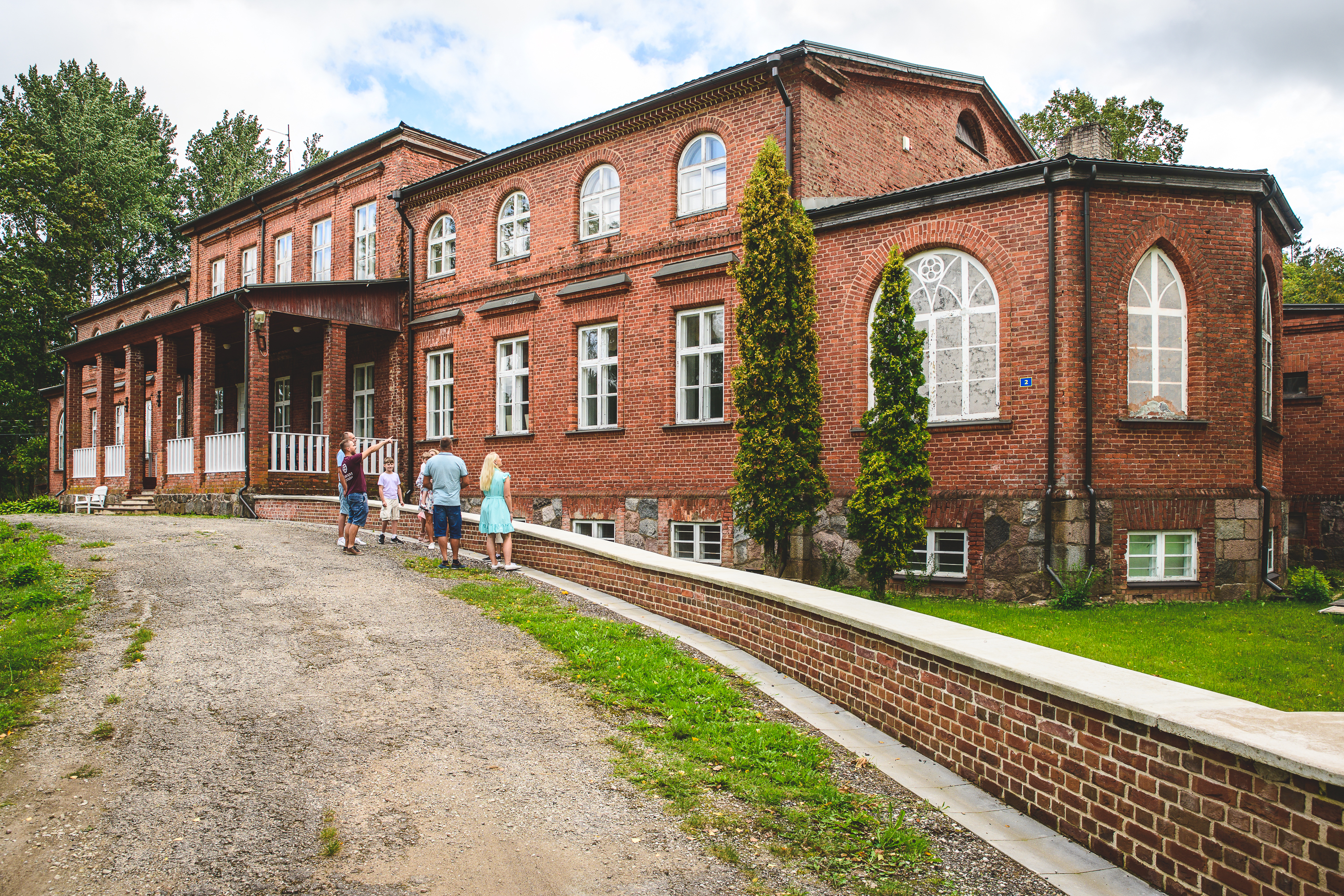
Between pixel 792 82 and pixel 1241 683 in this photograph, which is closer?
pixel 1241 683

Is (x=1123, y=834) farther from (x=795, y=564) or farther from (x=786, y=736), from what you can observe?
(x=795, y=564)

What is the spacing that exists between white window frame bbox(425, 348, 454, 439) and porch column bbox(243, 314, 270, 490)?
339cm

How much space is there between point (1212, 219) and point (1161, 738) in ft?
34.4

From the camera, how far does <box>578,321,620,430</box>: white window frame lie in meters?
16.3

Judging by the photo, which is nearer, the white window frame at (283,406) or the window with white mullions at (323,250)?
the window with white mullions at (323,250)

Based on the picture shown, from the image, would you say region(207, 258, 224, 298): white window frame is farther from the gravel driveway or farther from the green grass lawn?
the green grass lawn

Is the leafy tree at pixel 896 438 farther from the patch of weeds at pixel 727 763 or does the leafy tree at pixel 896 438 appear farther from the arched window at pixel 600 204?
the arched window at pixel 600 204

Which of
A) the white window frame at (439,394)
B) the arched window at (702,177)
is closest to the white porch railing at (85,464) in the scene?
the white window frame at (439,394)

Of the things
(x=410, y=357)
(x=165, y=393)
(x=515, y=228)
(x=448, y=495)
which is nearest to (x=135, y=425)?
(x=165, y=393)

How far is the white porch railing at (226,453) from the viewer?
19.2 meters

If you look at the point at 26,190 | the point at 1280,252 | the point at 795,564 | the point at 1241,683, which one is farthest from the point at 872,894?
the point at 26,190

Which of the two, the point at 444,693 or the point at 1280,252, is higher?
the point at 1280,252

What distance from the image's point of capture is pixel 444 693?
6.34 meters

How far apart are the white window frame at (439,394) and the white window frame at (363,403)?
2161mm
